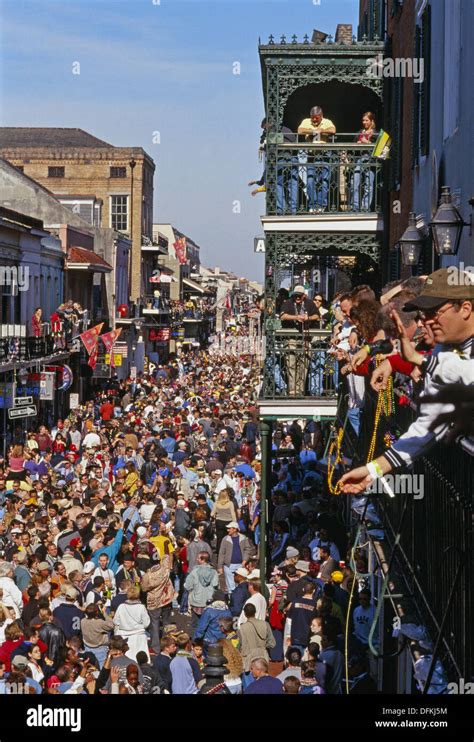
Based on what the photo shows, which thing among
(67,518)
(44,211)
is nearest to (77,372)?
(44,211)

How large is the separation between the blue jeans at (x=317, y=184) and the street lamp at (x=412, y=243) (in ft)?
12.7

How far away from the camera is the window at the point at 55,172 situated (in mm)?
71688

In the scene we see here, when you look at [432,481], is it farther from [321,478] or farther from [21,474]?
[21,474]

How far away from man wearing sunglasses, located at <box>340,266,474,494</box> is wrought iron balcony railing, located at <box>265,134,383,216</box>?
1176cm

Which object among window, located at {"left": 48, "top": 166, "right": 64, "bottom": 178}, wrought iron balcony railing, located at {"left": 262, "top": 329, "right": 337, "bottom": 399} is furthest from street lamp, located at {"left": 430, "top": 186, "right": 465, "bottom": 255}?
window, located at {"left": 48, "top": 166, "right": 64, "bottom": 178}

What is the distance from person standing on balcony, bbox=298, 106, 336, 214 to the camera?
17188 millimetres

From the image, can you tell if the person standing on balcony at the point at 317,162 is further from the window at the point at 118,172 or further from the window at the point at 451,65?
the window at the point at 118,172

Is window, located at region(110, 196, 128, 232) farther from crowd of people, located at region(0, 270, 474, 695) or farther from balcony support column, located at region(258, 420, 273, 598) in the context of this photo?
balcony support column, located at region(258, 420, 273, 598)

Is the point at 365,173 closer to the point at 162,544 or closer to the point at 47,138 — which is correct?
the point at 162,544

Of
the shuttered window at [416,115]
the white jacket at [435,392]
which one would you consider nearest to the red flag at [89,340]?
the shuttered window at [416,115]

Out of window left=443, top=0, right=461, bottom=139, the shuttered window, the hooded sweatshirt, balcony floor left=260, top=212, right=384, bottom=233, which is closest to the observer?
window left=443, top=0, right=461, bottom=139

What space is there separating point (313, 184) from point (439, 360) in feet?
41.2

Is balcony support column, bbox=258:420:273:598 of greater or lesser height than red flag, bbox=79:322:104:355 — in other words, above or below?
below

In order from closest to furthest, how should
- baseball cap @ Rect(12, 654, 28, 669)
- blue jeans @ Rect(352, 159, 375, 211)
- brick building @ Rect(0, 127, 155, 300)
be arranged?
baseball cap @ Rect(12, 654, 28, 669) → blue jeans @ Rect(352, 159, 375, 211) → brick building @ Rect(0, 127, 155, 300)
